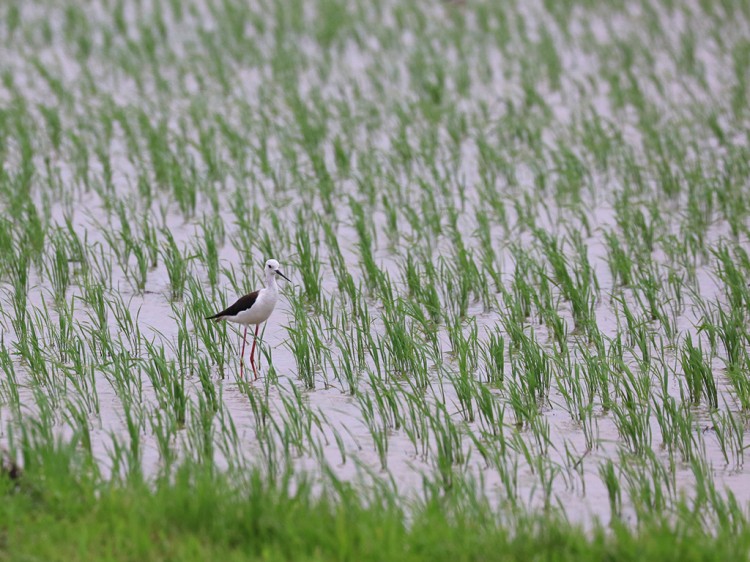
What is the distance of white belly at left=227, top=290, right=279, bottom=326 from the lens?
4.94 meters

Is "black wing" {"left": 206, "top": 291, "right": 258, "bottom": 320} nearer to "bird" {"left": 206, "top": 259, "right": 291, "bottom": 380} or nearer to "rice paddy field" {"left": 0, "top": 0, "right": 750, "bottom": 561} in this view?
"bird" {"left": 206, "top": 259, "right": 291, "bottom": 380}

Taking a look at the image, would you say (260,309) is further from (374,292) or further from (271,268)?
(374,292)

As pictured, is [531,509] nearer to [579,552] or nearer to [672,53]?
[579,552]

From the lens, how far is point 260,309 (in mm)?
4957

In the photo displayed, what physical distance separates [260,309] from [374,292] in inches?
54.0

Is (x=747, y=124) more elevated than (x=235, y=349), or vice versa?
(x=747, y=124)

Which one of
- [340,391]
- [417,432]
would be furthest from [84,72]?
[417,432]

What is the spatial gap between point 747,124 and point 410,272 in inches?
213

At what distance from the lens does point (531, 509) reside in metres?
3.86

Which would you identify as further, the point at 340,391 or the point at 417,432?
the point at 340,391

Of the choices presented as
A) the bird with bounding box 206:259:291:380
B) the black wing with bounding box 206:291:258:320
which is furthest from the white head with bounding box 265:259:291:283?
the black wing with bounding box 206:291:258:320

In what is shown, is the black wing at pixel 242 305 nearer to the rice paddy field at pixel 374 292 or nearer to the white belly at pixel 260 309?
the white belly at pixel 260 309

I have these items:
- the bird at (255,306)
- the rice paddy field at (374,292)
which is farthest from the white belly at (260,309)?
the rice paddy field at (374,292)

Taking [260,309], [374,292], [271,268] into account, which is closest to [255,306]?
[260,309]
